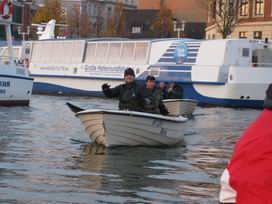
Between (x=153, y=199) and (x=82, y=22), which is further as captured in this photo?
(x=82, y=22)

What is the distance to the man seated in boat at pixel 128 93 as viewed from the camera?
13.2m

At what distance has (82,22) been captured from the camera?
82875 mm

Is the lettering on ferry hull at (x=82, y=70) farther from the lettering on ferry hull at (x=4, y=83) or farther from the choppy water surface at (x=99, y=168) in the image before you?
the choppy water surface at (x=99, y=168)

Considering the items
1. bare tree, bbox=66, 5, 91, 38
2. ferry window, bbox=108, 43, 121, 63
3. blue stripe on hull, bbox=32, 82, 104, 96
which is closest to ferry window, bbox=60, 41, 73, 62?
blue stripe on hull, bbox=32, 82, 104, 96

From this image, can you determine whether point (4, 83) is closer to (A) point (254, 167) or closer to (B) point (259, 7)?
(A) point (254, 167)

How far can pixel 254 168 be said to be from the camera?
243 centimetres

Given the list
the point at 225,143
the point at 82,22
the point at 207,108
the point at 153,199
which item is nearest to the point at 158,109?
the point at 225,143

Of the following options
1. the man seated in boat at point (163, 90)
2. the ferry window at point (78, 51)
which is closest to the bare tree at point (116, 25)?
the ferry window at point (78, 51)

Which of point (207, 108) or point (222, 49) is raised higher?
point (222, 49)

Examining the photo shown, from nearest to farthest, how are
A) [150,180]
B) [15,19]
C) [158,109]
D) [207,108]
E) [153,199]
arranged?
[153,199] → [150,180] → [158,109] → [207,108] → [15,19]

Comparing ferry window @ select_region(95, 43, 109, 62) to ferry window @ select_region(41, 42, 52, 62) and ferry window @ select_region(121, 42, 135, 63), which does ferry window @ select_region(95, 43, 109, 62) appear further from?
ferry window @ select_region(41, 42, 52, 62)

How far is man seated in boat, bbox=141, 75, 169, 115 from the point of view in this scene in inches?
542

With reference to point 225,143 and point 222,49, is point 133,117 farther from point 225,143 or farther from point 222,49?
point 222,49

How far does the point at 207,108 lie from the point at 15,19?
216 feet
